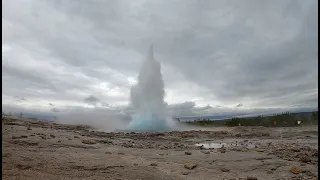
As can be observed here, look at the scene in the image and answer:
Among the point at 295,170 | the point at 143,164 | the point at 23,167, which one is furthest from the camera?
the point at 143,164

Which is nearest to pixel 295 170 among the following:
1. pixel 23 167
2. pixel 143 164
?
pixel 143 164

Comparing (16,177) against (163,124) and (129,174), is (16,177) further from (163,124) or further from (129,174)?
(163,124)

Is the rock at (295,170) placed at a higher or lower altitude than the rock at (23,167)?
lower

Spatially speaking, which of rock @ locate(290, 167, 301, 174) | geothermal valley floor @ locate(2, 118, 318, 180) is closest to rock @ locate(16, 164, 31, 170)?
geothermal valley floor @ locate(2, 118, 318, 180)

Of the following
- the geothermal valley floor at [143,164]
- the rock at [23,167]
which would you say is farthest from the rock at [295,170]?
the rock at [23,167]

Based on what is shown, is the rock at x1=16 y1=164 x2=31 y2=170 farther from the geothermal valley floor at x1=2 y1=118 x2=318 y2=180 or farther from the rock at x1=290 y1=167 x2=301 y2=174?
the rock at x1=290 y1=167 x2=301 y2=174

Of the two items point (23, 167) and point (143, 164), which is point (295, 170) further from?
point (23, 167)

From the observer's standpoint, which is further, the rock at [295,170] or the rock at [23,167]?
the rock at [295,170]

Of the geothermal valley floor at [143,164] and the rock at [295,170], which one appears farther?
the rock at [295,170]

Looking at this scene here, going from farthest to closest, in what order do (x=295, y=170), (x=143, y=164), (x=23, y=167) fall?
(x=143, y=164) → (x=295, y=170) → (x=23, y=167)

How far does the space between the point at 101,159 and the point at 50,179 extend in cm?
231

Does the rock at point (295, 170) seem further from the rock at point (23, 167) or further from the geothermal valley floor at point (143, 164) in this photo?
the rock at point (23, 167)

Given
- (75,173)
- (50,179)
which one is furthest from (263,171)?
(50,179)

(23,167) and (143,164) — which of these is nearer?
(23,167)
